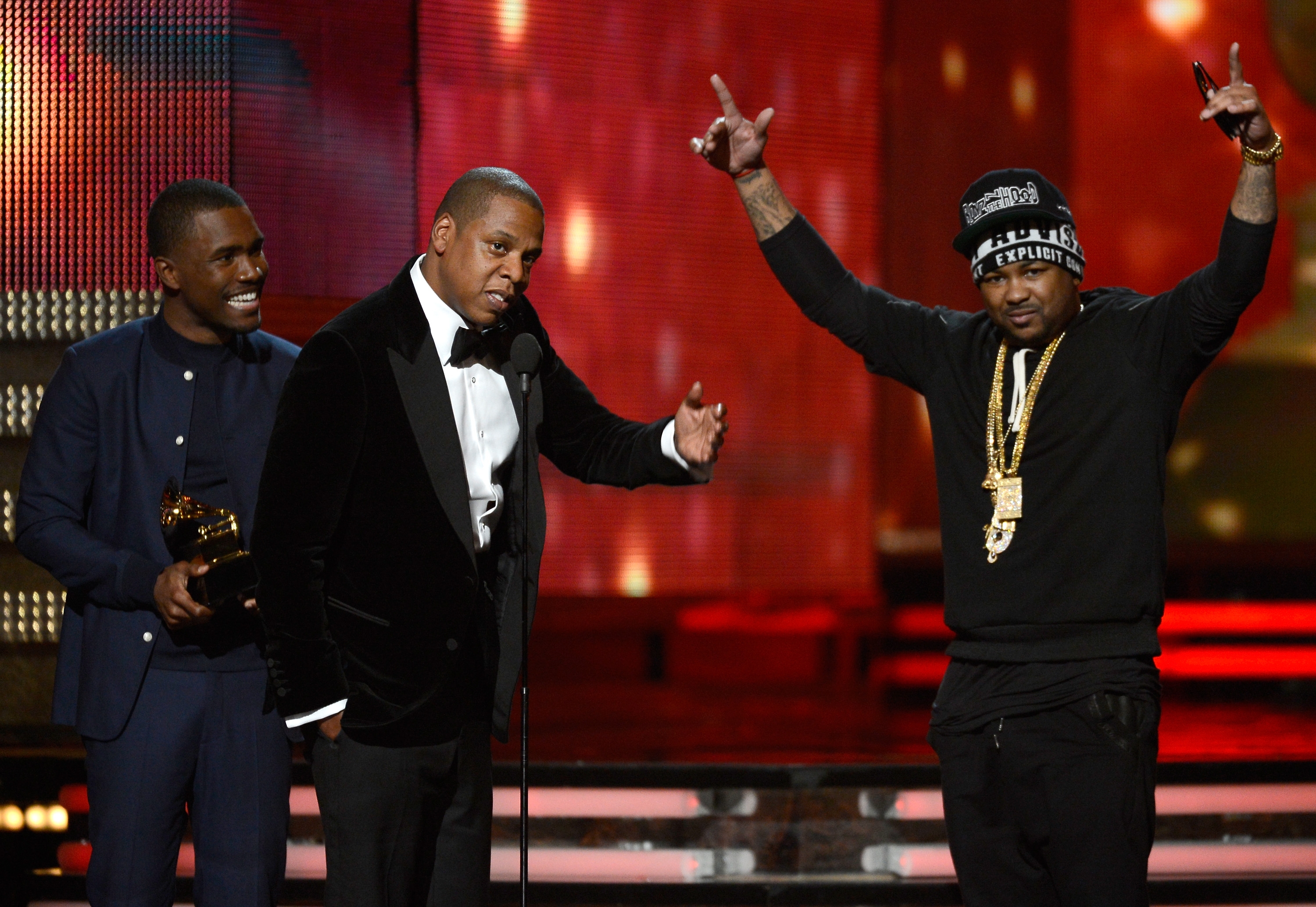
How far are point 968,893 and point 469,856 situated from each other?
860mm

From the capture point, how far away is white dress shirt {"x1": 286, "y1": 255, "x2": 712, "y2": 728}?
6.97 feet

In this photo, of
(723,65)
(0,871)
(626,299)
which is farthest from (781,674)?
(0,871)

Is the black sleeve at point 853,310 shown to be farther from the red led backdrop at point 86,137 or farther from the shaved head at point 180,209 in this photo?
the red led backdrop at point 86,137

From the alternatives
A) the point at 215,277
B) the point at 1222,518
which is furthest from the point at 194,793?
the point at 1222,518

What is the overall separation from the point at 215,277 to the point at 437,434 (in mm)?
712

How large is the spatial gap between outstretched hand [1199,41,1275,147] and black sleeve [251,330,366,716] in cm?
142

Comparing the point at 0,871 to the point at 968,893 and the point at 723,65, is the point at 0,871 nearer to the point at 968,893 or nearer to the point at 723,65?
the point at 968,893

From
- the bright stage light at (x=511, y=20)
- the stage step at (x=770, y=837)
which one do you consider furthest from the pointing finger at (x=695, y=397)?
the bright stage light at (x=511, y=20)

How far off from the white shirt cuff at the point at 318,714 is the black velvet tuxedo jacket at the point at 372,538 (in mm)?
14

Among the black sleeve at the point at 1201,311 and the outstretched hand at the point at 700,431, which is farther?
the outstretched hand at the point at 700,431

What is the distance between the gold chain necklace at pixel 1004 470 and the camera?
2.16m

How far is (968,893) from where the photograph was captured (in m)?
2.18

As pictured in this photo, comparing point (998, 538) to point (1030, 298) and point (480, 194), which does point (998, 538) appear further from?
point (480, 194)

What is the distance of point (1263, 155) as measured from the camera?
6.57 feet
